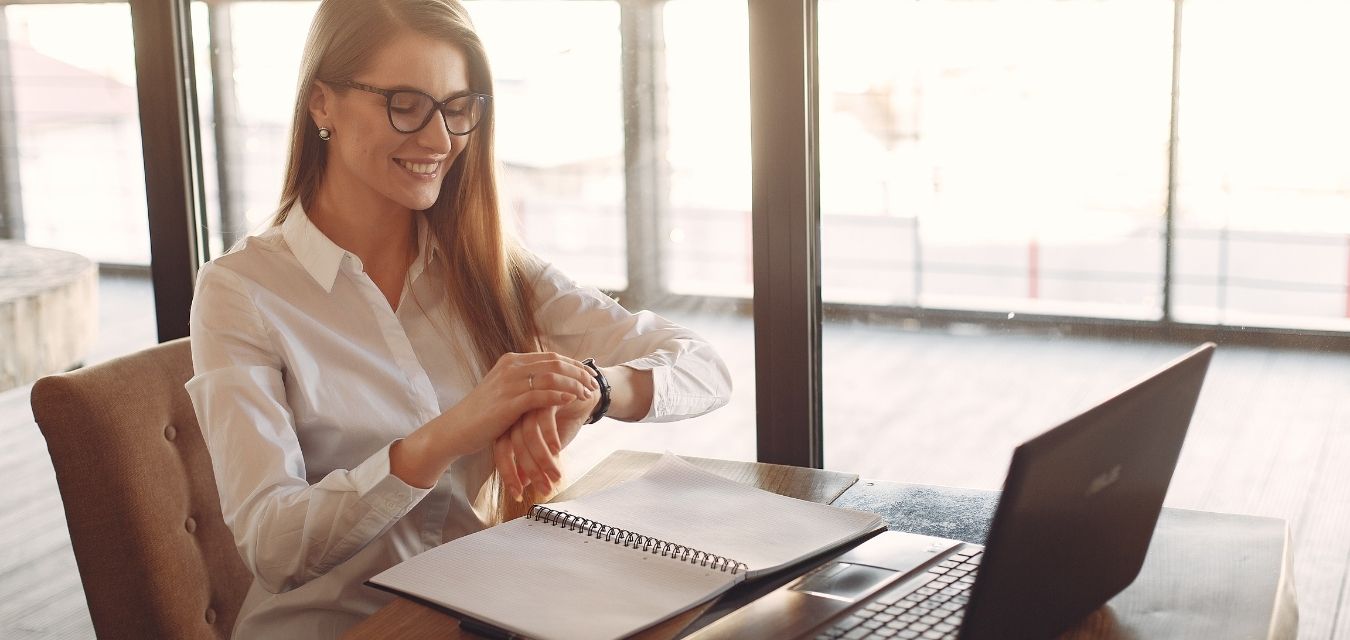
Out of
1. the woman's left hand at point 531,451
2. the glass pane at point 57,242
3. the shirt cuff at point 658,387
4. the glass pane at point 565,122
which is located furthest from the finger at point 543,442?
the glass pane at point 57,242

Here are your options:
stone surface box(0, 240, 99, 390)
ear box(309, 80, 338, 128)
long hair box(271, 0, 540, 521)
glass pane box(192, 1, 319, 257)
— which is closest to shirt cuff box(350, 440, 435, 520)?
long hair box(271, 0, 540, 521)

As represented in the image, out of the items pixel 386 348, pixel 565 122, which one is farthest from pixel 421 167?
pixel 565 122

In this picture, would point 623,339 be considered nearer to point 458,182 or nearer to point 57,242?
point 458,182

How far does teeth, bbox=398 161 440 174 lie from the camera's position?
5.10 feet

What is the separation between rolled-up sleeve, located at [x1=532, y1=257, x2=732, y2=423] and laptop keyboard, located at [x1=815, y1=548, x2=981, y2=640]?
0.53m

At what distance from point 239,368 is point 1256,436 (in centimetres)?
140

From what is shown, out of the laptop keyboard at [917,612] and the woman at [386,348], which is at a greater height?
the woman at [386,348]

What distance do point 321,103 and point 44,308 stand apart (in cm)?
141

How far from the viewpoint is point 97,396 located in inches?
57.9

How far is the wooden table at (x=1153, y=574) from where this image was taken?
3.58ft

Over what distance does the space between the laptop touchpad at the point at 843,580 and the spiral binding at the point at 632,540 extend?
0.21 feet

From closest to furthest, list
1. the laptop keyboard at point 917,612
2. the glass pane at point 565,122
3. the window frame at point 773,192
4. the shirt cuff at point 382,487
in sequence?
the laptop keyboard at point 917,612 < the shirt cuff at point 382,487 < the window frame at point 773,192 < the glass pane at point 565,122

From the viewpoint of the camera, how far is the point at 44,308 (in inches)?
103

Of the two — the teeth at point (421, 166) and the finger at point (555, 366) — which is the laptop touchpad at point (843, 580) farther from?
the teeth at point (421, 166)
